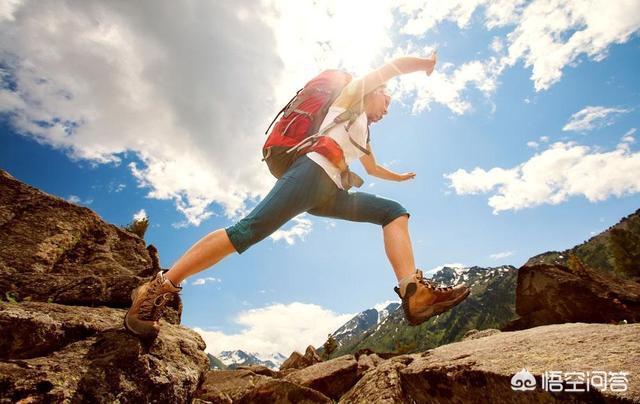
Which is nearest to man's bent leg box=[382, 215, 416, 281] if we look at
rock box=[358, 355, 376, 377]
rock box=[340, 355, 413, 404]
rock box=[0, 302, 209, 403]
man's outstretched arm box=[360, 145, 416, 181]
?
man's outstretched arm box=[360, 145, 416, 181]

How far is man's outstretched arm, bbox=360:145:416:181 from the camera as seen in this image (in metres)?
4.41

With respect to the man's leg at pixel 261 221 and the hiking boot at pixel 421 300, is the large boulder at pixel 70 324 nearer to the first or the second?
the man's leg at pixel 261 221

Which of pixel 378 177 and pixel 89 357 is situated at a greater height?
pixel 378 177

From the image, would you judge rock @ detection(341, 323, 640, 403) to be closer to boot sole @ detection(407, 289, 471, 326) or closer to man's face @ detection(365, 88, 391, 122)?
boot sole @ detection(407, 289, 471, 326)

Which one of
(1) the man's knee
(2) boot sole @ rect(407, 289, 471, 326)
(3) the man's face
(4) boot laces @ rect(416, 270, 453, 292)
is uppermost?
(3) the man's face

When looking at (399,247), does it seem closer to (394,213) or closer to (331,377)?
(394,213)

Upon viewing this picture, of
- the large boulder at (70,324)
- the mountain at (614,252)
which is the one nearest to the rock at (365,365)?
the large boulder at (70,324)

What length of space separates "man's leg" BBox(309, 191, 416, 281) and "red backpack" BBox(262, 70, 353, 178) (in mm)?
547

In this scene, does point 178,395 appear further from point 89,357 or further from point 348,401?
point 348,401

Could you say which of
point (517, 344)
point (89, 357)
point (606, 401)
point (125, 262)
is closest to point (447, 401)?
point (517, 344)

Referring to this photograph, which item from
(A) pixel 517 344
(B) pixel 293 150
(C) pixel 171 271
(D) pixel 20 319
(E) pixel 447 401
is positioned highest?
(B) pixel 293 150

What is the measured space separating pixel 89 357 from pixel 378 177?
3565mm

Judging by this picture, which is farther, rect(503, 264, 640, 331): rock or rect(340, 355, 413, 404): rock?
rect(503, 264, 640, 331): rock

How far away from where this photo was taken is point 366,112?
3652mm
